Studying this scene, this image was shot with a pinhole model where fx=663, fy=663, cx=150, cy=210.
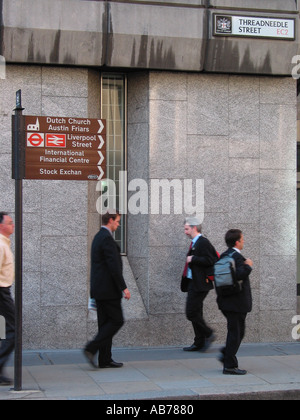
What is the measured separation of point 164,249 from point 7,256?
3142mm

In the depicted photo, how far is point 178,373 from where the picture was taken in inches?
303

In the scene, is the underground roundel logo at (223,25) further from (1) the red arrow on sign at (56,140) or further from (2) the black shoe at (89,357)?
(2) the black shoe at (89,357)

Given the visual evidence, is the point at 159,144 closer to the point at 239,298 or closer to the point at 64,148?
the point at 64,148

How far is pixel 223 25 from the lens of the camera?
9.81m

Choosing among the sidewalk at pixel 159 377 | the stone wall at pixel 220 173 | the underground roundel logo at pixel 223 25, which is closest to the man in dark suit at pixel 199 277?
the sidewalk at pixel 159 377

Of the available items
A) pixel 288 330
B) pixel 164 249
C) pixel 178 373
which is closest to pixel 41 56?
pixel 164 249

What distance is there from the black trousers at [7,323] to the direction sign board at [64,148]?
131 cm

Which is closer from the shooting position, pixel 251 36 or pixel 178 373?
pixel 178 373

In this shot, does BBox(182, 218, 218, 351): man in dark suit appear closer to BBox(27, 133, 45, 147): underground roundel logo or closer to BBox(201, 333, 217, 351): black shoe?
BBox(201, 333, 217, 351): black shoe

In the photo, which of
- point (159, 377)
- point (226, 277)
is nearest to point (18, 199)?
point (226, 277)

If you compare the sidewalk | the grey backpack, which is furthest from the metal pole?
the grey backpack

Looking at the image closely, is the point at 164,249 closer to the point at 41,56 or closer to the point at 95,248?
the point at 95,248

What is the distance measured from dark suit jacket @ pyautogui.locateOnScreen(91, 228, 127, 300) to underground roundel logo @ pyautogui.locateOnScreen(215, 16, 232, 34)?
3.86 meters
